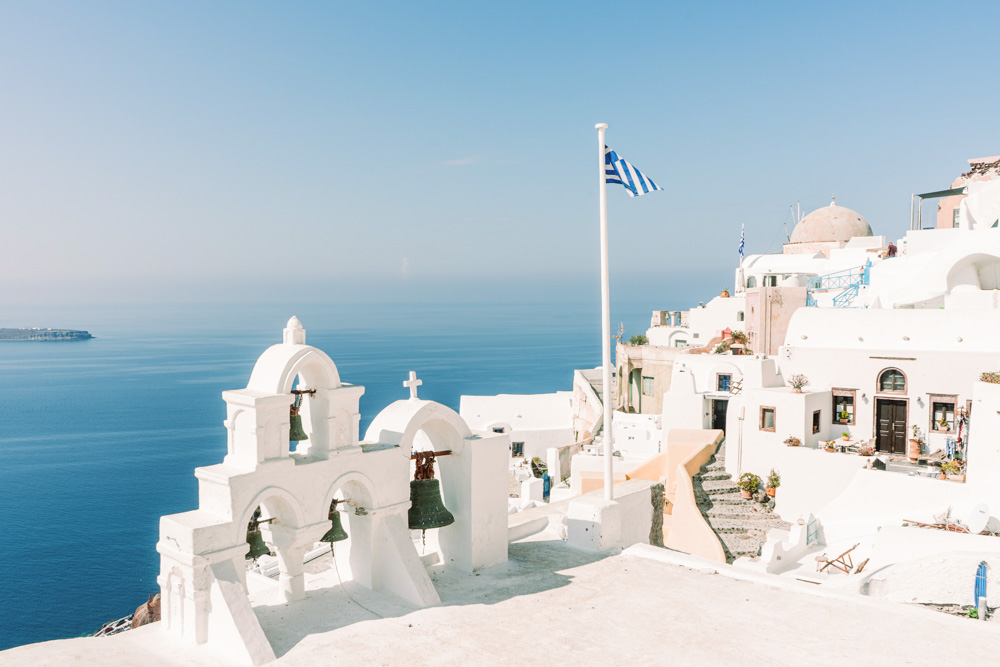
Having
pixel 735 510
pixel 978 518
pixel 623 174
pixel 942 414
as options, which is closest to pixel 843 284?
pixel 942 414

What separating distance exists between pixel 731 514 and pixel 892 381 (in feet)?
22.4

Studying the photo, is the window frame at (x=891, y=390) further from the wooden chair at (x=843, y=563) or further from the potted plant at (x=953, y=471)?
the wooden chair at (x=843, y=563)

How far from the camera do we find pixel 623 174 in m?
10.5

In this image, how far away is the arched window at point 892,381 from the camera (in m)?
21.9

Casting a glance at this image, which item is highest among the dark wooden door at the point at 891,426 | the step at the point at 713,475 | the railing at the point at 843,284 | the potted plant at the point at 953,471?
the railing at the point at 843,284

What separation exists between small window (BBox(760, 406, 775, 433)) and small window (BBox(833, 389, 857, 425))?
92.9 inches

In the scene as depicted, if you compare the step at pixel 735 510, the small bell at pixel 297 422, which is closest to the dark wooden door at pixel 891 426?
the step at pixel 735 510

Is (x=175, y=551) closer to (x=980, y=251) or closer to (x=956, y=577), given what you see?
(x=956, y=577)

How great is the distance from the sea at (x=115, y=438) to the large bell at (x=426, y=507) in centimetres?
2926

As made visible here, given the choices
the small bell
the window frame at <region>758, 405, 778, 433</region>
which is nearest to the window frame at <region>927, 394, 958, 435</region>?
the window frame at <region>758, 405, 778, 433</region>

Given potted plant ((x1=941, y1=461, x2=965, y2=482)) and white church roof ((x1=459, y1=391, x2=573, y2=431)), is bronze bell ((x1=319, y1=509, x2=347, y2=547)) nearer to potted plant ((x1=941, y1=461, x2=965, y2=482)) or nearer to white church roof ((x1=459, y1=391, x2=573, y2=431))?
potted plant ((x1=941, y1=461, x2=965, y2=482))

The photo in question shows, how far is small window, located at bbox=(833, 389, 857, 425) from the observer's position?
22.7 meters

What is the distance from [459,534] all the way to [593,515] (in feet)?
6.98

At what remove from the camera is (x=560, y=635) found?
23.9ft
